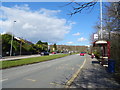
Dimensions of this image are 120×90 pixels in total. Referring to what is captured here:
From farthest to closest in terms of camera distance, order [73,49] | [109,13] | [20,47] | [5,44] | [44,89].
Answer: [73,49] < [20,47] < [5,44] < [109,13] < [44,89]

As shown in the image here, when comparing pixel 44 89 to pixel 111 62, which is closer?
pixel 44 89

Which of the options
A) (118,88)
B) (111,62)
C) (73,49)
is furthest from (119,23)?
(73,49)

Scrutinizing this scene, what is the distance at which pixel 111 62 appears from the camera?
10.5 meters

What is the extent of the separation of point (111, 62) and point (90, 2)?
274 inches

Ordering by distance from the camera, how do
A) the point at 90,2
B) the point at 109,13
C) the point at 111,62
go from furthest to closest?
1. the point at 109,13
2. the point at 111,62
3. the point at 90,2

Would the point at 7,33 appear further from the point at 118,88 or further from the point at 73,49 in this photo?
the point at 73,49

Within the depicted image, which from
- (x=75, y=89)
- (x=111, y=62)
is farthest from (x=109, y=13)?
(x=75, y=89)

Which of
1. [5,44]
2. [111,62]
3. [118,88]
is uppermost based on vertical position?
[5,44]

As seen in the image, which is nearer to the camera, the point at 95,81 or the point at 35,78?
the point at 95,81

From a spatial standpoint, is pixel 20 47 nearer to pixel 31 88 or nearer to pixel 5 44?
pixel 5 44

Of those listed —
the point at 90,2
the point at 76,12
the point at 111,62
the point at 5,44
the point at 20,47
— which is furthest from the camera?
the point at 20,47

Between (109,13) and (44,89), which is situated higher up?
(109,13)

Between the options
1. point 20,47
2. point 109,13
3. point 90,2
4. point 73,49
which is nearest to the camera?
point 90,2

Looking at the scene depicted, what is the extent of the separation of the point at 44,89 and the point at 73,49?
130610 millimetres
